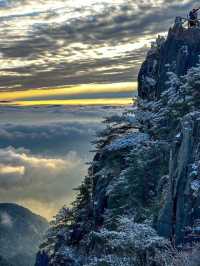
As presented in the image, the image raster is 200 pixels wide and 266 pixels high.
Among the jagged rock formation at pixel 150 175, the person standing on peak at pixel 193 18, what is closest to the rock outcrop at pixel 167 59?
the jagged rock formation at pixel 150 175

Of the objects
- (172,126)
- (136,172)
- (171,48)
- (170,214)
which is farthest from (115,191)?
(171,48)

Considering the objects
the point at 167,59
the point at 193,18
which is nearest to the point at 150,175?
the point at 167,59

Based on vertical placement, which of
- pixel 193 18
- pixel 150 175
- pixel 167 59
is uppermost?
pixel 193 18

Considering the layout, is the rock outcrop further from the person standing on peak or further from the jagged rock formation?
the person standing on peak

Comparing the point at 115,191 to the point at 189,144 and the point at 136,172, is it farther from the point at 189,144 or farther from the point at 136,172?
the point at 189,144

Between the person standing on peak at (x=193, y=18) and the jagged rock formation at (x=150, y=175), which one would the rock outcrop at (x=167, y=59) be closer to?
the jagged rock formation at (x=150, y=175)

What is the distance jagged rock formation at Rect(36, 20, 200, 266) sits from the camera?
36906 millimetres

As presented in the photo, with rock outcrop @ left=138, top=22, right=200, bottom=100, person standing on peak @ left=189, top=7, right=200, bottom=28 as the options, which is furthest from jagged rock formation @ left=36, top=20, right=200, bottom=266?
person standing on peak @ left=189, top=7, right=200, bottom=28

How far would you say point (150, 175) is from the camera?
47.4 meters

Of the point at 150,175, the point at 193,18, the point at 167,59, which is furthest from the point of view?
the point at 193,18

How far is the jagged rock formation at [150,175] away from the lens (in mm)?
36906

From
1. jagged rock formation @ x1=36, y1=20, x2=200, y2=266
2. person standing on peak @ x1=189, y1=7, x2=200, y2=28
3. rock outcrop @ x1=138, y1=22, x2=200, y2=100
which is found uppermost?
person standing on peak @ x1=189, y1=7, x2=200, y2=28

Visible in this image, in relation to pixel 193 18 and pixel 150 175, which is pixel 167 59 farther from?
pixel 150 175

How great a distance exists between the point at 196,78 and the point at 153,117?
754 cm
